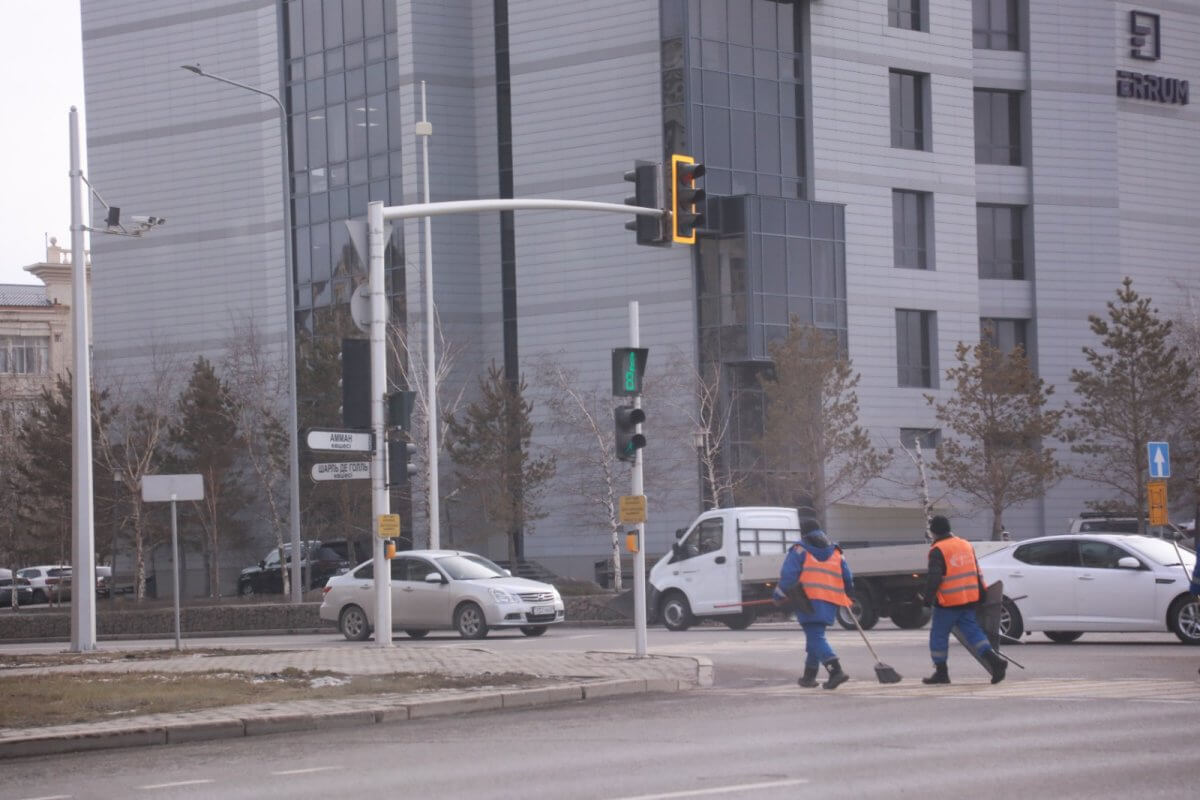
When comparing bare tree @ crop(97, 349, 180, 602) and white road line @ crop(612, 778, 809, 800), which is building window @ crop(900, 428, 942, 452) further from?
white road line @ crop(612, 778, 809, 800)

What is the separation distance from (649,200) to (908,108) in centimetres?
3790

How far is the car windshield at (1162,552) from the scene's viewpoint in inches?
831

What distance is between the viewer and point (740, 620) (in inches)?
1158

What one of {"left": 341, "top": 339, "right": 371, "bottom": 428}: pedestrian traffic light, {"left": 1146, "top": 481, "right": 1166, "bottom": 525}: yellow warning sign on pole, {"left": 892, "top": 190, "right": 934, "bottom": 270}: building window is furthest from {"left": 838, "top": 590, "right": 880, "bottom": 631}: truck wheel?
{"left": 892, "top": 190, "right": 934, "bottom": 270}: building window

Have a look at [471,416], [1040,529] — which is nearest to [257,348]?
[471,416]

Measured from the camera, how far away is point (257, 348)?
56750 millimetres

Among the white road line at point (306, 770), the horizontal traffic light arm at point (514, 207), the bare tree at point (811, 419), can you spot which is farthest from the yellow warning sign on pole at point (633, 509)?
the bare tree at point (811, 419)

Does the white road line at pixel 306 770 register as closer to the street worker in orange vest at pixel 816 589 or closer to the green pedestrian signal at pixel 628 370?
the street worker in orange vest at pixel 816 589

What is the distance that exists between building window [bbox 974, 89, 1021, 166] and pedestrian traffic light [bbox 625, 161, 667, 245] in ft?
133

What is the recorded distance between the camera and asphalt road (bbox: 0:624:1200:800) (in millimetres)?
9703

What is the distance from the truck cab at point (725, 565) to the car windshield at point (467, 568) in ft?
10.0

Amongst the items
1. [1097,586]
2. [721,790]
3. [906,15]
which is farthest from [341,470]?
[906,15]

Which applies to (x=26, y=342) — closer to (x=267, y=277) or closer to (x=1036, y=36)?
(x=267, y=277)

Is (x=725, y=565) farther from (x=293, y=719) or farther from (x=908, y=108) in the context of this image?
(x=908, y=108)
